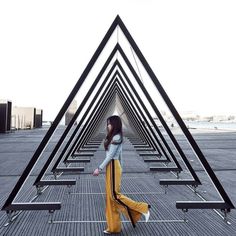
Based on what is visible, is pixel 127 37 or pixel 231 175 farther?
pixel 231 175

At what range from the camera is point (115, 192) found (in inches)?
183

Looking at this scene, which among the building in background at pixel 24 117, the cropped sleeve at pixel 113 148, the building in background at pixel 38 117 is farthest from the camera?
the building in background at pixel 38 117

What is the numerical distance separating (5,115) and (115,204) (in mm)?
31403

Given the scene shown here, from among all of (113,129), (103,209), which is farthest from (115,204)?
(103,209)

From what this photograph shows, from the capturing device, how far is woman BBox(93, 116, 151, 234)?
464cm

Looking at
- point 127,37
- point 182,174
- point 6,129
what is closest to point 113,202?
point 127,37

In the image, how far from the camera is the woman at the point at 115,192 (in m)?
4.64

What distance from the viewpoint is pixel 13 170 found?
10664mm

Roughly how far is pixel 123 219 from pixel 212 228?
4.50 feet

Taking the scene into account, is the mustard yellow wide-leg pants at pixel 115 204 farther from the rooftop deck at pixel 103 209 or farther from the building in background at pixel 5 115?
the building in background at pixel 5 115

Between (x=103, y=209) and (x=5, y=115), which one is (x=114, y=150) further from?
(x=5, y=115)

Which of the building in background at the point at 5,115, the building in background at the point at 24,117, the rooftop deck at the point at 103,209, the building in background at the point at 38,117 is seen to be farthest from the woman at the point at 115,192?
the building in background at the point at 38,117

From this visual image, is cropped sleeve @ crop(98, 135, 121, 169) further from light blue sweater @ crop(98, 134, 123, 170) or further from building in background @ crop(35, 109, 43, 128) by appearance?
building in background @ crop(35, 109, 43, 128)

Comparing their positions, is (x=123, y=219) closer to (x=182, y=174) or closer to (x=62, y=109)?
(x=62, y=109)
